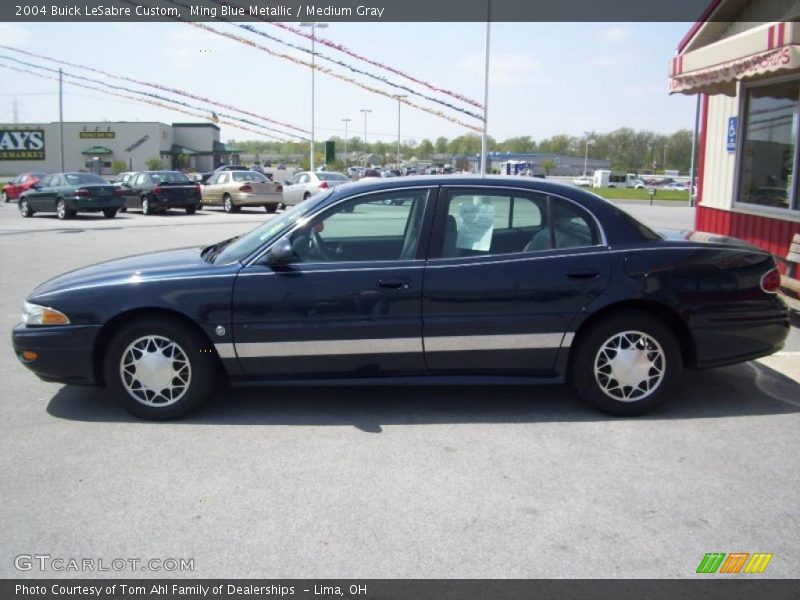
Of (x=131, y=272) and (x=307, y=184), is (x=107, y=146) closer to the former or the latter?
(x=307, y=184)

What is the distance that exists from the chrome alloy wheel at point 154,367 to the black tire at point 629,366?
2.66 meters

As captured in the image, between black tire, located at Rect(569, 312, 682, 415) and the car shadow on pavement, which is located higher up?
black tire, located at Rect(569, 312, 682, 415)

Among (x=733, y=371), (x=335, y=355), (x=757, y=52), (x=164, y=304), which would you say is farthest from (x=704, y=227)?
(x=164, y=304)

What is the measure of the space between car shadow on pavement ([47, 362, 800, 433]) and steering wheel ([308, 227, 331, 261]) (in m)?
1.09

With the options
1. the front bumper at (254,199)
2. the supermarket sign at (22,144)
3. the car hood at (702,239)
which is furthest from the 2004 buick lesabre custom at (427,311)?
the supermarket sign at (22,144)

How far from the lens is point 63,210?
23.4 metres

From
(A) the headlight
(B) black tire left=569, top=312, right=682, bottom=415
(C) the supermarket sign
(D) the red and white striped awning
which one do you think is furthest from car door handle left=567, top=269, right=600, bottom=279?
(C) the supermarket sign

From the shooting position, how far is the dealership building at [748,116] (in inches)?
309

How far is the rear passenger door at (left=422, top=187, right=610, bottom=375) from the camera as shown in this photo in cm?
483

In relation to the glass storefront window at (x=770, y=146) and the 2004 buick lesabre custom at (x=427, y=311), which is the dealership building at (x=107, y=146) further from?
the 2004 buick lesabre custom at (x=427, y=311)

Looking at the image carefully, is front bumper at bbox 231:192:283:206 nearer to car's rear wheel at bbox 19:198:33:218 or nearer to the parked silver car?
the parked silver car

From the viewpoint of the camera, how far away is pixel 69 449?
4461mm
